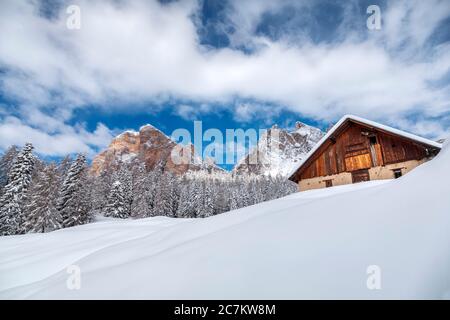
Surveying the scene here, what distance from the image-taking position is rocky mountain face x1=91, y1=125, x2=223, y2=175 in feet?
514

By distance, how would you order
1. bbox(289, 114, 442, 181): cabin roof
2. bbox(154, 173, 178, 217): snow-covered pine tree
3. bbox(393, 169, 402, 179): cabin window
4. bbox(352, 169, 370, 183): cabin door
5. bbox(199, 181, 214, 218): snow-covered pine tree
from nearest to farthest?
bbox(289, 114, 442, 181): cabin roof
bbox(393, 169, 402, 179): cabin window
bbox(352, 169, 370, 183): cabin door
bbox(154, 173, 178, 217): snow-covered pine tree
bbox(199, 181, 214, 218): snow-covered pine tree

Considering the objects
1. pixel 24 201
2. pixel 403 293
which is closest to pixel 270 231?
pixel 403 293

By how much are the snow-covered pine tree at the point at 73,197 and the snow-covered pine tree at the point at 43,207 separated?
1530 mm

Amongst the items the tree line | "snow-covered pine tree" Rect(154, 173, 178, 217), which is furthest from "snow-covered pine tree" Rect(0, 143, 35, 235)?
"snow-covered pine tree" Rect(154, 173, 178, 217)

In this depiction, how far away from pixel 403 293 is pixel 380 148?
17.1 meters

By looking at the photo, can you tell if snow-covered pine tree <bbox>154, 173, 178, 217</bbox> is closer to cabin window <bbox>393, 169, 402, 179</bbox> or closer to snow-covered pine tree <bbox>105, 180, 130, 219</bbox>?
snow-covered pine tree <bbox>105, 180, 130, 219</bbox>

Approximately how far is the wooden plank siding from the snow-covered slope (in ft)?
42.1

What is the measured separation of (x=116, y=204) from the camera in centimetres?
4797

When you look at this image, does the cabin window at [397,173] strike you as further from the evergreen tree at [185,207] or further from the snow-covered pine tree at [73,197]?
the evergreen tree at [185,207]

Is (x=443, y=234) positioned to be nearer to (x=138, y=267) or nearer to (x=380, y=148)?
(x=138, y=267)

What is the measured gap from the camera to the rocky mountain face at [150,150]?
514 feet

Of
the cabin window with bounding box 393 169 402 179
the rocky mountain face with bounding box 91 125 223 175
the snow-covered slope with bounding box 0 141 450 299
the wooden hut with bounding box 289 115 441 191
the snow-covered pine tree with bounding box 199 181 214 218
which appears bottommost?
the snow-covered slope with bounding box 0 141 450 299

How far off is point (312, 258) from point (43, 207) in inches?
1488
